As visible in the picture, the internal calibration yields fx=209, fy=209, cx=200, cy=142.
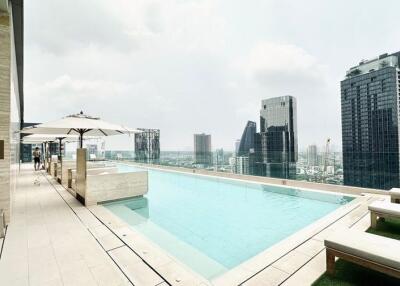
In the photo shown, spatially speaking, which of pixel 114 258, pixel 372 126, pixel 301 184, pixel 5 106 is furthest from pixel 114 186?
pixel 372 126

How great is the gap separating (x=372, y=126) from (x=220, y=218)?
28.9ft

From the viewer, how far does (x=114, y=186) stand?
566 centimetres

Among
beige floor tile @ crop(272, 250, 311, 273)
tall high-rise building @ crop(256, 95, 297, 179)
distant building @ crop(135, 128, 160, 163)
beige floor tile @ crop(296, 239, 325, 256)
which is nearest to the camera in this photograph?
beige floor tile @ crop(272, 250, 311, 273)

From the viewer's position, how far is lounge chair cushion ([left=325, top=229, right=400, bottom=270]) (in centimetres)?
182

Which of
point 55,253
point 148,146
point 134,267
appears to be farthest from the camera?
point 148,146

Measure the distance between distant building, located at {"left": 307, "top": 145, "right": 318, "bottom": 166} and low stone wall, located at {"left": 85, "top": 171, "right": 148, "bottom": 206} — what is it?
579 cm

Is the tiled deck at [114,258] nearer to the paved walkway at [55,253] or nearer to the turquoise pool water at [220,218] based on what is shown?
the paved walkway at [55,253]

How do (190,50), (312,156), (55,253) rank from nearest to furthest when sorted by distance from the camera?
(55,253) < (312,156) < (190,50)

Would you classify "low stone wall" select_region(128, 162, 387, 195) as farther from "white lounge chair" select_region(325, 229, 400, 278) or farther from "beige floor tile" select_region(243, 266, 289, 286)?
"beige floor tile" select_region(243, 266, 289, 286)

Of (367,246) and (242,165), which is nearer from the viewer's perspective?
(367,246)

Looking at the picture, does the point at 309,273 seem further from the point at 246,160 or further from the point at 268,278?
the point at 246,160

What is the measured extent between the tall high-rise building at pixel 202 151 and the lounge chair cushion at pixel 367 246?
957cm

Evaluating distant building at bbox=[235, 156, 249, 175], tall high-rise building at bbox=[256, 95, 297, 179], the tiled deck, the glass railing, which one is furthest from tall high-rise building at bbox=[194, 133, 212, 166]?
the tiled deck

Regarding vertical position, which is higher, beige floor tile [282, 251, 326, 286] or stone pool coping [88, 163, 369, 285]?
beige floor tile [282, 251, 326, 286]
